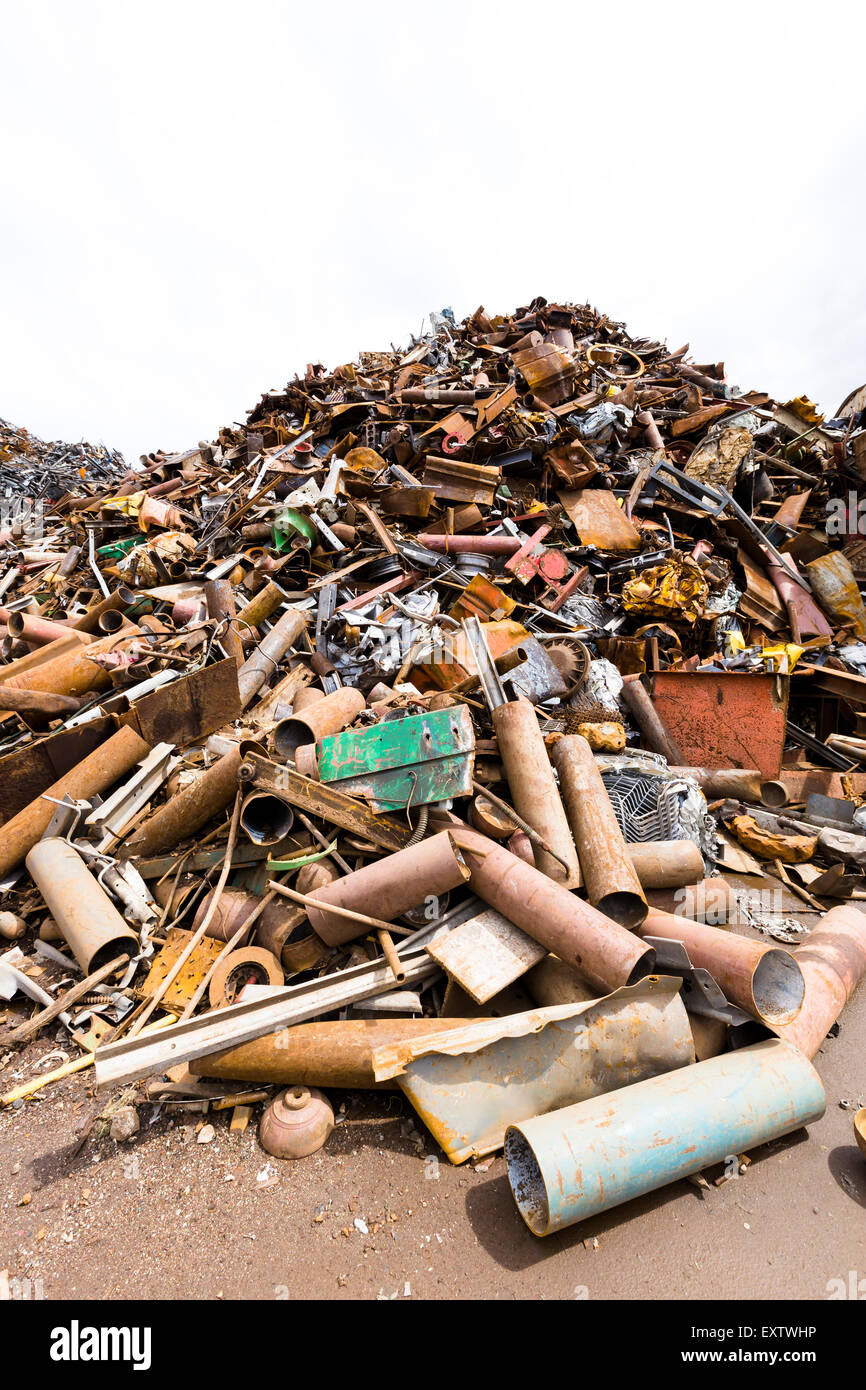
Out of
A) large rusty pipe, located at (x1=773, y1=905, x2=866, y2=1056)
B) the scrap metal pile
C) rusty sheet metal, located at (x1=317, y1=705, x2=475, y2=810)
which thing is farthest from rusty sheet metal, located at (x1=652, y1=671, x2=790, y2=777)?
rusty sheet metal, located at (x1=317, y1=705, x2=475, y2=810)

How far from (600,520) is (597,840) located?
206 inches

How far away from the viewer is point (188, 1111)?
2.87m

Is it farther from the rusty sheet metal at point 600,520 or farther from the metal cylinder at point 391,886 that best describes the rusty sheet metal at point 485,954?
the rusty sheet metal at point 600,520

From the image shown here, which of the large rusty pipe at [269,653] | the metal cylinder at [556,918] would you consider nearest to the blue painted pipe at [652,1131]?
the metal cylinder at [556,918]

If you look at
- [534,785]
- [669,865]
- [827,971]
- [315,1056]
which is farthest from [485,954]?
[827,971]

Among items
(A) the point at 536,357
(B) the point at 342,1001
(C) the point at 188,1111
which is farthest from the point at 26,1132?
(A) the point at 536,357

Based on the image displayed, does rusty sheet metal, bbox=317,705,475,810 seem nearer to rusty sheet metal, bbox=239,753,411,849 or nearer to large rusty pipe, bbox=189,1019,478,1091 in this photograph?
rusty sheet metal, bbox=239,753,411,849

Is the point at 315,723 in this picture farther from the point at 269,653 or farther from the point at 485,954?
the point at 485,954

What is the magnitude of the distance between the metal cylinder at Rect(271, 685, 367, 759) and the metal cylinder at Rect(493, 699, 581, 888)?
1.17 metres

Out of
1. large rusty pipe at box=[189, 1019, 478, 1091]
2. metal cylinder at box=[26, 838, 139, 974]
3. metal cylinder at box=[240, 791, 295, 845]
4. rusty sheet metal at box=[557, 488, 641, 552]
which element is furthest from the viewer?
rusty sheet metal at box=[557, 488, 641, 552]

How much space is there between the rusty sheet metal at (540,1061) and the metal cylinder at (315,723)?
2.15m

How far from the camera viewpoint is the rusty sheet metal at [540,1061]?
261 cm

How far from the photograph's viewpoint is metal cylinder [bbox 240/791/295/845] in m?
3.59
